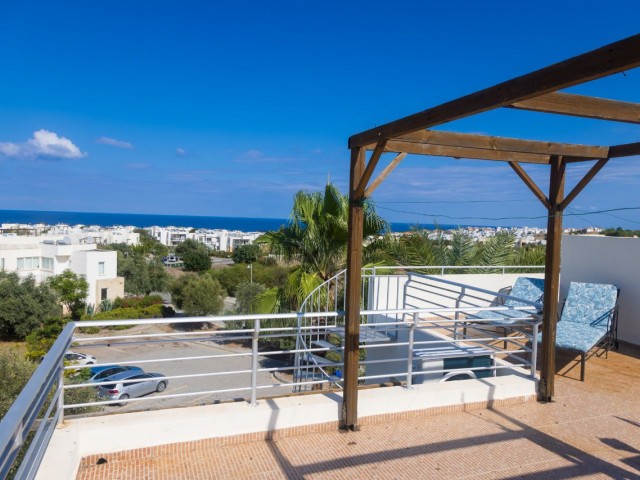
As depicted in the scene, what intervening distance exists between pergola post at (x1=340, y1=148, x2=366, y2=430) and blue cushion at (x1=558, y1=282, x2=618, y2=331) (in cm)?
432

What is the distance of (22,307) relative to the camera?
29.0 metres

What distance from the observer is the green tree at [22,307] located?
28.7 m

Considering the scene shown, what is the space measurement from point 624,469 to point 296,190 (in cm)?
642

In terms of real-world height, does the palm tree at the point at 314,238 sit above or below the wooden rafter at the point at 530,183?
below

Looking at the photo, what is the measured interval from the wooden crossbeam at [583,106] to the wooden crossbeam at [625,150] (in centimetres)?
127

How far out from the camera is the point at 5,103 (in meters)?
47.0

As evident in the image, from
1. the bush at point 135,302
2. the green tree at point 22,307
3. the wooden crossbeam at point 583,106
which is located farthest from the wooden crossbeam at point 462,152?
the bush at point 135,302

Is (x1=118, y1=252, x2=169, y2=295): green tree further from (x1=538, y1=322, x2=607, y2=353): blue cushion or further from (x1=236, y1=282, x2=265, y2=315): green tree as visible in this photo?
(x1=538, y1=322, x2=607, y2=353): blue cushion

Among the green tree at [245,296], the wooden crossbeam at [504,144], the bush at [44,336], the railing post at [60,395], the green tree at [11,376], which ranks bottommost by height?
the bush at [44,336]

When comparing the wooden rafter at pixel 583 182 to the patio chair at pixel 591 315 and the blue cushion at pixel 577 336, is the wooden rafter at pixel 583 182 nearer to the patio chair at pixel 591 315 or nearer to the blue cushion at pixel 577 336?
the blue cushion at pixel 577 336

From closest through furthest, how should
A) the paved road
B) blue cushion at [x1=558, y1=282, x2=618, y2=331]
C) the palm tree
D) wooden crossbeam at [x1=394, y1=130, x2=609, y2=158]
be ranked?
wooden crossbeam at [x1=394, y1=130, x2=609, y2=158], blue cushion at [x1=558, y1=282, x2=618, y2=331], the palm tree, the paved road

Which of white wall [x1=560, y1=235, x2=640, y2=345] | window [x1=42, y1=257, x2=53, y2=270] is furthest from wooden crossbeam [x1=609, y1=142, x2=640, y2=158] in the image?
window [x1=42, y1=257, x2=53, y2=270]

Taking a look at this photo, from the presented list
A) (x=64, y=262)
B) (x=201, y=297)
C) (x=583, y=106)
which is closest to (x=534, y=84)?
(x=583, y=106)

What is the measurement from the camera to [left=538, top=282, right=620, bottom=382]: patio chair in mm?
6312
